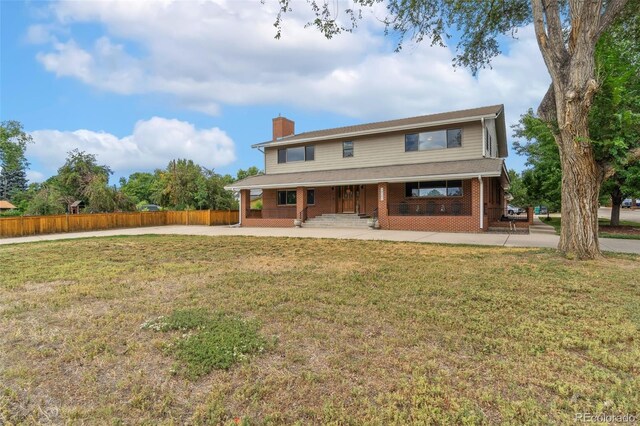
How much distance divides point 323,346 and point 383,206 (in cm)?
1501

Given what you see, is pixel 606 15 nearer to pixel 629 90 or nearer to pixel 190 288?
pixel 629 90

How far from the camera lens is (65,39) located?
1274 centimetres

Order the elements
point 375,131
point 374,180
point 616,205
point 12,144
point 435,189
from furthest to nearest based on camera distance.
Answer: point 12,144 < point 616,205 < point 375,131 < point 435,189 < point 374,180

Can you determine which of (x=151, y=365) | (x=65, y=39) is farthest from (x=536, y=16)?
(x=65, y=39)

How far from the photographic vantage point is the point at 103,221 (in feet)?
67.9

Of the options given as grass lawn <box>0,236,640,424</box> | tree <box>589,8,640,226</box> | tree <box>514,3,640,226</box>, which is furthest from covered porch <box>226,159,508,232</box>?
grass lawn <box>0,236,640,424</box>

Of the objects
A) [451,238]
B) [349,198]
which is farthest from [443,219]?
[349,198]

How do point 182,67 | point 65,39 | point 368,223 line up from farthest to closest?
point 368,223
point 182,67
point 65,39

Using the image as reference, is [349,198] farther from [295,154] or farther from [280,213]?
[295,154]

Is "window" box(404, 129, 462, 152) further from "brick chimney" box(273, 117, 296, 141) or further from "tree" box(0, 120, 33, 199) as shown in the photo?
"tree" box(0, 120, 33, 199)

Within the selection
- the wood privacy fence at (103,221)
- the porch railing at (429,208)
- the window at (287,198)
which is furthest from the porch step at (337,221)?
the wood privacy fence at (103,221)

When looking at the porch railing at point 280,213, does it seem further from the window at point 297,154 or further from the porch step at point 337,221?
the window at point 297,154

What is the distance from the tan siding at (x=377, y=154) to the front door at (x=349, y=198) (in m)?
1.42

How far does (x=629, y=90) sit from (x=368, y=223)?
36.9ft
